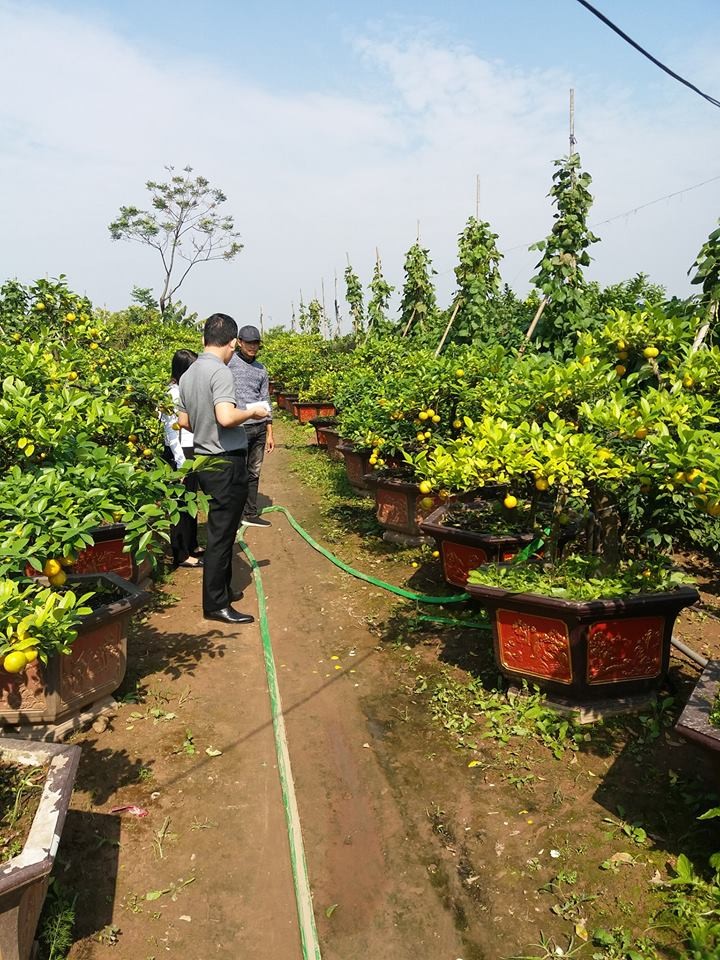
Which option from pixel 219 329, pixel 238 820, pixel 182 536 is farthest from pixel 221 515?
pixel 238 820

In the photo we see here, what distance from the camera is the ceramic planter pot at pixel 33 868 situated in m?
1.73

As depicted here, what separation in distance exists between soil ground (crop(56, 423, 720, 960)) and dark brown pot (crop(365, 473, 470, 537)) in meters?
1.84

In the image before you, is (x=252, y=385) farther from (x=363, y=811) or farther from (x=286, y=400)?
(x=286, y=400)

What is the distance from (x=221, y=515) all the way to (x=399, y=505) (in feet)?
7.33

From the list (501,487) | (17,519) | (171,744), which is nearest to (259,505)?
(501,487)

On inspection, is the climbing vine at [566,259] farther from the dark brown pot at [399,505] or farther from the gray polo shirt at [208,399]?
the gray polo shirt at [208,399]

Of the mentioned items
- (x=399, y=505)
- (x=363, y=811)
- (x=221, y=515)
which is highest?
(x=221, y=515)

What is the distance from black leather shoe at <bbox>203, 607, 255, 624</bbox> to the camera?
4.84 meters

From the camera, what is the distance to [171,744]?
11.0 ft

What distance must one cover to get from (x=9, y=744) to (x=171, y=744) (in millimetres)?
1118

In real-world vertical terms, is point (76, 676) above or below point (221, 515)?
Result: below

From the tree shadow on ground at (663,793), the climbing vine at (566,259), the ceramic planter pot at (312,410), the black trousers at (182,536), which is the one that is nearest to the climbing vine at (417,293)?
the ceramic planter pot at (312,410)

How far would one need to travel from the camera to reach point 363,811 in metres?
2.89

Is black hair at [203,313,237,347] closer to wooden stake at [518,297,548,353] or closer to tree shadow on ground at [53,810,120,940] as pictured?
tree shadow on ground at [53,810,120,940]
